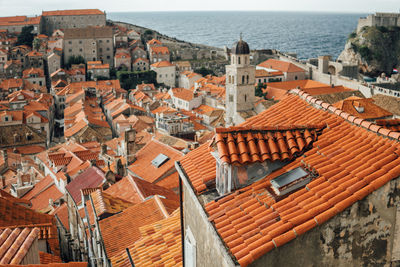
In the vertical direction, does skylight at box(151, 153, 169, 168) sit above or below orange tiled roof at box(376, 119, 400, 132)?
below

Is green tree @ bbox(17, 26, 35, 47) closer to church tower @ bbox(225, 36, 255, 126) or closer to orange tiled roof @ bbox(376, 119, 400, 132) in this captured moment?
church tower @ bbox(225, 36, 255, 126)

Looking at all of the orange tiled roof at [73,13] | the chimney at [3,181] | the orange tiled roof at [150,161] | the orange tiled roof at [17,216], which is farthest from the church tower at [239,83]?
the orange tiled roof at [73,13]

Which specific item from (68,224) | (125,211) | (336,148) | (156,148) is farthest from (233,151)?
(156,148)

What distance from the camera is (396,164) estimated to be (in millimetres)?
4301

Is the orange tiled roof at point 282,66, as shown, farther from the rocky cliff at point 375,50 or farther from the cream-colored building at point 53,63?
the cream-colored building at point 53,63

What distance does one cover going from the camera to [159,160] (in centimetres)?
2072

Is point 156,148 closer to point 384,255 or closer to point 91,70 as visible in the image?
point 384,255

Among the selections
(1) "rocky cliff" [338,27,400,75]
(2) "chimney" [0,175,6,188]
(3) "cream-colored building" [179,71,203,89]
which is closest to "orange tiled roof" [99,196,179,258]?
(2) "chimney" [0,175,6,188]

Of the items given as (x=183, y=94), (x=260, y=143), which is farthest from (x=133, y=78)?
(x=260, y=143)

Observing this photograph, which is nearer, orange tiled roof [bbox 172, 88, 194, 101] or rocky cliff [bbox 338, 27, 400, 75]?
orange tiled roof [bbox 172, 88, 194, 101]

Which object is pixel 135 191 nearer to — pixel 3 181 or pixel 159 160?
pixel 159 160

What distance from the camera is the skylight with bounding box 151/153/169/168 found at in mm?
20469

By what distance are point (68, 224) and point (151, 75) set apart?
57364 millimetres

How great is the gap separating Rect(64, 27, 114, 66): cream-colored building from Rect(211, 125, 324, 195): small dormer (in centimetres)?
8208
